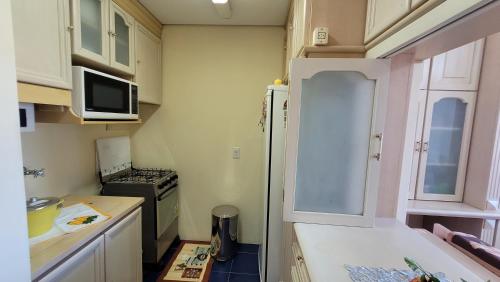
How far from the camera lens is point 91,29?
157cm

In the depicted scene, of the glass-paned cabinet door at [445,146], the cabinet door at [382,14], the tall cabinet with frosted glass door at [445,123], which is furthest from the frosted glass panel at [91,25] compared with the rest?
the glass-paned cabinet door at [445,146]

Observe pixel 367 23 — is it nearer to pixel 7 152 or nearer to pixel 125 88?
pixel 7 152

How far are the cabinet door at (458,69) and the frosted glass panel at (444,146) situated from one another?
5.5 inches

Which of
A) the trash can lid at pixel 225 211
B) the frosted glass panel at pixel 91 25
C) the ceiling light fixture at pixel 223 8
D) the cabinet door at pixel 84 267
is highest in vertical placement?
the ceiling light fixture at pixel 223 8

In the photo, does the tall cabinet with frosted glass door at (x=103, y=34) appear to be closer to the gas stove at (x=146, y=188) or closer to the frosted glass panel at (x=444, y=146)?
the gas stove at (x=146, y=188)

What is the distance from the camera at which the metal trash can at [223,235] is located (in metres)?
2.46

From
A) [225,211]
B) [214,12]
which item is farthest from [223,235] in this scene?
[214,12]

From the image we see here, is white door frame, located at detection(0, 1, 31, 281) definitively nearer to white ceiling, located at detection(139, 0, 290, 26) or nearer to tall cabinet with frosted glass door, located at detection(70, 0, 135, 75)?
tall cabinet with frosted glass door, located at detection(70, 0, 135, 75)

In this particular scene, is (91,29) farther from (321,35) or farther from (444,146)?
(444,146)

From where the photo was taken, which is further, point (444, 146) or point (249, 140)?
point (249, 140)

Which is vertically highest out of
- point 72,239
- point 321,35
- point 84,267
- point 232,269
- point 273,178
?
point 321,35

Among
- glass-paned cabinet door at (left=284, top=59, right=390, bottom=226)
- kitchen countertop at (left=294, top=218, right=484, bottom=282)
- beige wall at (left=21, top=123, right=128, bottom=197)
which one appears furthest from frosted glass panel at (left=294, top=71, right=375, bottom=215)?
A: beige wall at (left=21, top=123, right=128, bottom=197)

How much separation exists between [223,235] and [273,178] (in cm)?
102

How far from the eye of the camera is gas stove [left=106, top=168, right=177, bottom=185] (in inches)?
87.4
